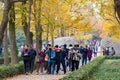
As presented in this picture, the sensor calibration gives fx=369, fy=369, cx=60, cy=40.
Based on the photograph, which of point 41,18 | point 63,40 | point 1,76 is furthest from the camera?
point 63,40

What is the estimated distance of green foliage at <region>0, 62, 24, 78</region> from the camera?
59.2ft

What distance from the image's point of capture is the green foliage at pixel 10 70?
18047mm

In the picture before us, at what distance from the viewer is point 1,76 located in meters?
17.8

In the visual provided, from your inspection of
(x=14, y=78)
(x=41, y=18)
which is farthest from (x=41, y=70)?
(x=41, y=18)

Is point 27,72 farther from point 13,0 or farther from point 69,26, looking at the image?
point 69,26

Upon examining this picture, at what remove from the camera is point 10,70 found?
19234 millimetres

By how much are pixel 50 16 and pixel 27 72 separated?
10.4 metres

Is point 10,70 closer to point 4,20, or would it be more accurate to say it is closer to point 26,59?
point 26,59

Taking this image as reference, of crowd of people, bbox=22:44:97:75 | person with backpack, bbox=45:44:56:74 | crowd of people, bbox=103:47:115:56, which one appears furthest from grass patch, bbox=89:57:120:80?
crowd of people, bbox=103:47:115:56

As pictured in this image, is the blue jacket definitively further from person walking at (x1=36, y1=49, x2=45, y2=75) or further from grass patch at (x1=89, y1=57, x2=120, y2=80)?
grass patch at (x1=89, y1=57, x2=120, y2=80)

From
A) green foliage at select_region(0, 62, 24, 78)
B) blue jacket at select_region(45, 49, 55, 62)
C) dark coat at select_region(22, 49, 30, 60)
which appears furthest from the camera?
blue jacket at select_region(45, 49, 55, 62)

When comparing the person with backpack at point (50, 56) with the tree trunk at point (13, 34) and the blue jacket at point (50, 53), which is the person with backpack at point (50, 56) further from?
the tree trunk at point (13, 34)

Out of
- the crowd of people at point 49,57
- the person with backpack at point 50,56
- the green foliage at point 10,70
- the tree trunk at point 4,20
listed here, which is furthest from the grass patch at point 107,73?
the tree trunk at point 4,20

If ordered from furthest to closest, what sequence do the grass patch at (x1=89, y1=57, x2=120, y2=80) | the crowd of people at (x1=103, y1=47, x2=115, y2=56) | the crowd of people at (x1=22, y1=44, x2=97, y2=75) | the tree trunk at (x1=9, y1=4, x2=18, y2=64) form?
the crowd of people at (x1=103, y1=47, x2=115, y2=56), the tree trunk at (x1=9, y1=4, x2=18, y2=64), the crowd of people at (x1=22, y1=44, x2=97, y2=75), the grass patch at (x1=89, y1=57, x2=120, y2=80)
